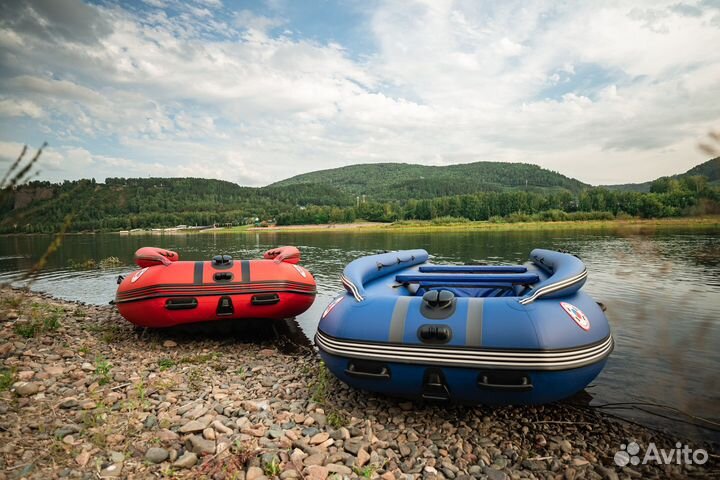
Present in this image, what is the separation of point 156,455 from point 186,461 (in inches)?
11.0

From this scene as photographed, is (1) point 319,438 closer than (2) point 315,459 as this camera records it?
No

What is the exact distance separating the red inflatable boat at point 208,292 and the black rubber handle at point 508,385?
13.3 ft

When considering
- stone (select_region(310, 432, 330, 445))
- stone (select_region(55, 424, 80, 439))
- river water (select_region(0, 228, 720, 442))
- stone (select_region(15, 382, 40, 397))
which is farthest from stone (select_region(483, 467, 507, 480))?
stone (select_region(15, 382, 40, 397))

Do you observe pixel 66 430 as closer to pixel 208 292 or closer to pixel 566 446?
pixel 208 292

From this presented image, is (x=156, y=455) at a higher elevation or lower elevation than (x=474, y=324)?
lower

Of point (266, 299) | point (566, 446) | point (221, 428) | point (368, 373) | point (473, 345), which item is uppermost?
point (473, 345)

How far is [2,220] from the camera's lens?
1.77 metres

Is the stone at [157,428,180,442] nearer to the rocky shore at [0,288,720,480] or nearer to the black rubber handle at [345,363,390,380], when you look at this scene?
the rocky shore at [0,288,720,480]

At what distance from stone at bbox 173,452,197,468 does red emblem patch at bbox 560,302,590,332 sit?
3554 mm

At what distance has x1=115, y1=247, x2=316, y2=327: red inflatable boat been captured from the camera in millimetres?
6641

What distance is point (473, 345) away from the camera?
12.6ft

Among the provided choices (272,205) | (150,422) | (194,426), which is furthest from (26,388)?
(272,205)

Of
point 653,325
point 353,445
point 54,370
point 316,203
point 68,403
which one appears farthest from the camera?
point 316,203

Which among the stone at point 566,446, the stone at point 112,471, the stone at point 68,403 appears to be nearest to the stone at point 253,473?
the stone at point 112,471
